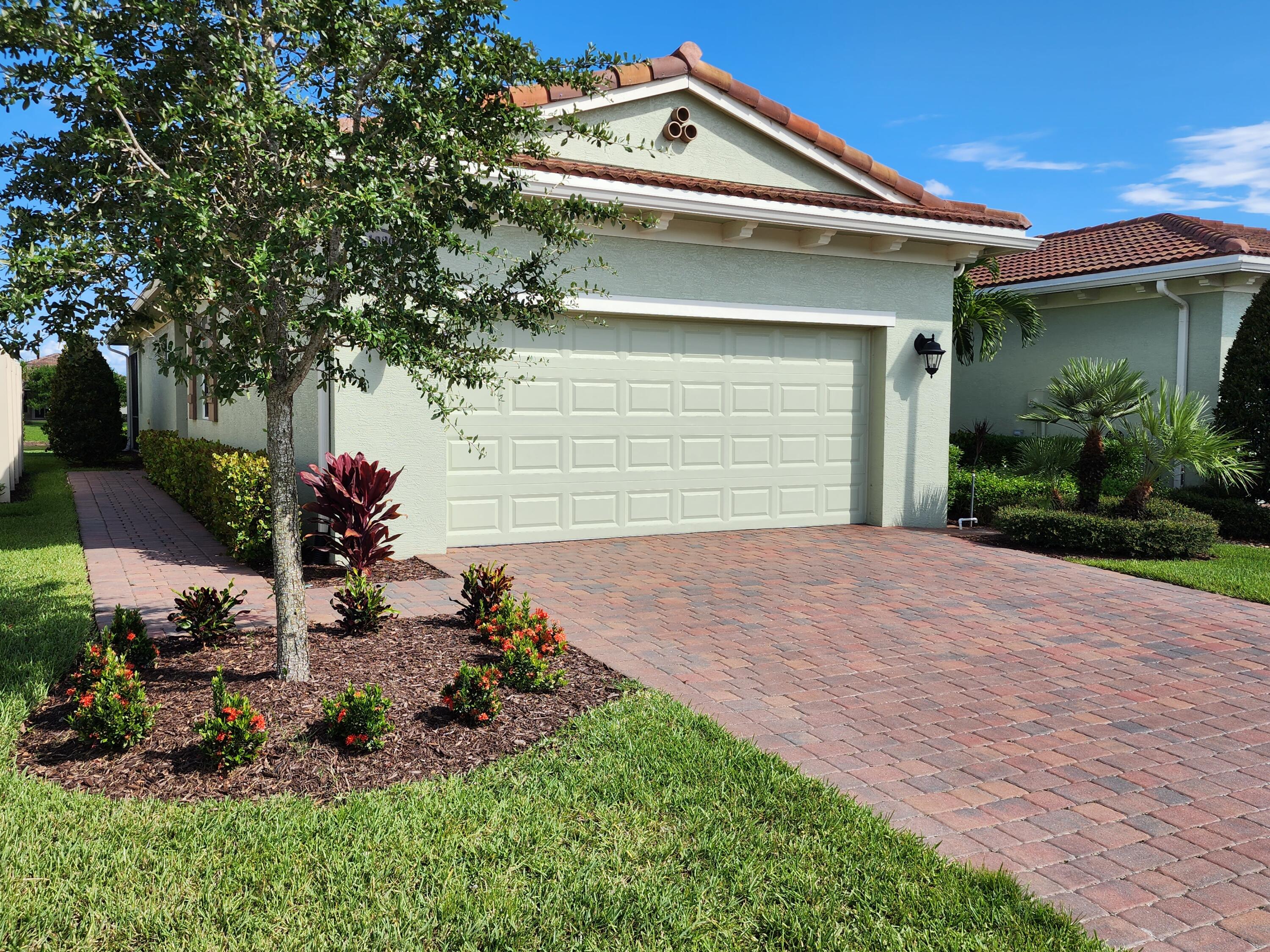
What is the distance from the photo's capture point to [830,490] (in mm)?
11836

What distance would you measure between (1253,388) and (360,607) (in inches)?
495

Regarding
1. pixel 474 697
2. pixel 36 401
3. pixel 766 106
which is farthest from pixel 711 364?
pixel 36 401

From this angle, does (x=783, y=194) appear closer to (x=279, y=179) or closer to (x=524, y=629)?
(x=524, y=629)

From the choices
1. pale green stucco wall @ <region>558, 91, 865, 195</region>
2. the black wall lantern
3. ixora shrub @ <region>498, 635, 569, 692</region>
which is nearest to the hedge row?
ixora shrub @ <region>498, 635, 569, 692</region>

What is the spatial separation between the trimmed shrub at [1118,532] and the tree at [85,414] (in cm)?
2018

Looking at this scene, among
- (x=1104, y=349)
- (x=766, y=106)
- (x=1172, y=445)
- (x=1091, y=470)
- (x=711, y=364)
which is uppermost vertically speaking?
(x=766, y=106)

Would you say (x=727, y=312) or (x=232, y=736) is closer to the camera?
(x=232, y=736)

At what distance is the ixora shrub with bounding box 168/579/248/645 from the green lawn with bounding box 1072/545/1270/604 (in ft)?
27.8

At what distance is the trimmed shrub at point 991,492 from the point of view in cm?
1241

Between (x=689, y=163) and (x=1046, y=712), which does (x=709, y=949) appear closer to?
(x=1046, y=712)

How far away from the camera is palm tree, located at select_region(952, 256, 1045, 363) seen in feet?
47.7

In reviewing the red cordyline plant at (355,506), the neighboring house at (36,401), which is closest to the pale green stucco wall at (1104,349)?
the red cordyline plant at (355,506)

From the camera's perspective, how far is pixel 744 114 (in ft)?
36.4

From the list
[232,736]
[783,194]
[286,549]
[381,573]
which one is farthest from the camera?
[783,194]
